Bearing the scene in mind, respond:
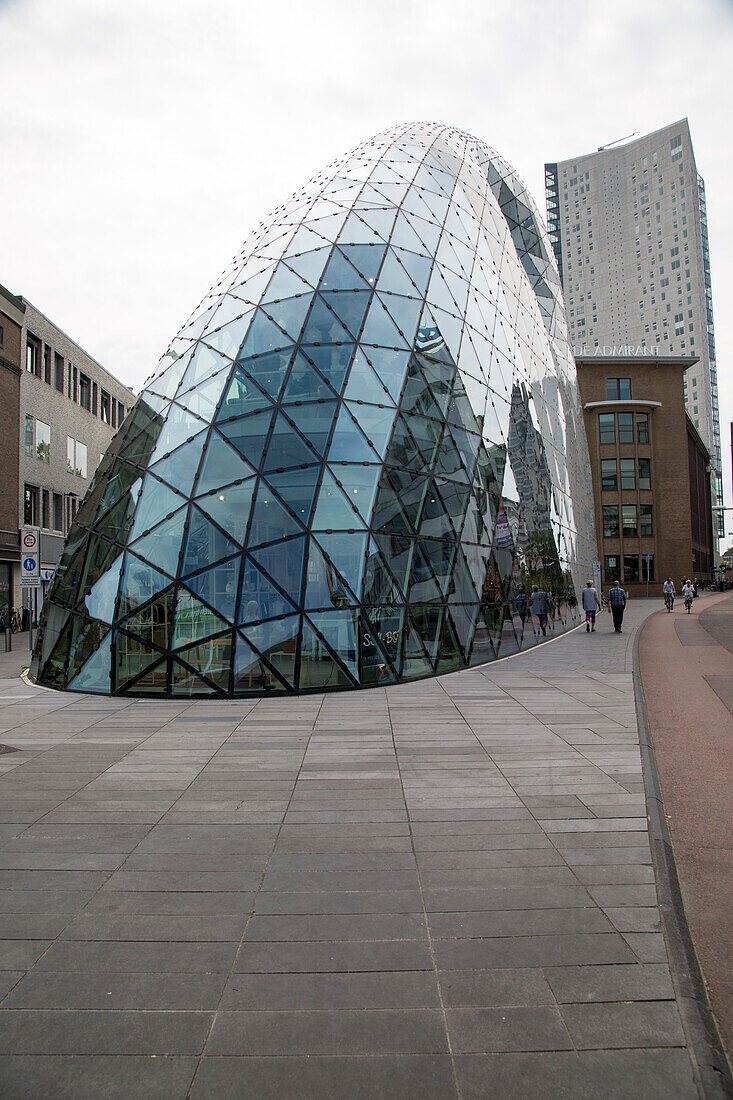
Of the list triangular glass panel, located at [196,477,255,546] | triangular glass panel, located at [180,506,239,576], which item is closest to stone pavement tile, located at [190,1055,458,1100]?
triangular glass panel, located at [180,506,239,576]

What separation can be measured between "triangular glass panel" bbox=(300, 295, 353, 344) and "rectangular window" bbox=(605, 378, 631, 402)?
64498 mm

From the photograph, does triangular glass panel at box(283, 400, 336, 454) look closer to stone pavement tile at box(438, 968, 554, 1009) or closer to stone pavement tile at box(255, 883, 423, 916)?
stone pavement tile at box(255, 883, 423, 916)

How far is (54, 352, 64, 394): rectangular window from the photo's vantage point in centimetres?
4625

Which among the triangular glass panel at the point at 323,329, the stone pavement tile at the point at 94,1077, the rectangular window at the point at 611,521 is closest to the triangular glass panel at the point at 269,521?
the triangular glass panel at the point at 323,329

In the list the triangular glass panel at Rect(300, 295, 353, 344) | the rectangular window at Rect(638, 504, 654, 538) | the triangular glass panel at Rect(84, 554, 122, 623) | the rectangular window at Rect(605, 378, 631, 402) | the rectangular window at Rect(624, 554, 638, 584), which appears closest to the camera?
the triangular glass panel at Rect(84, 554, 122, 623)

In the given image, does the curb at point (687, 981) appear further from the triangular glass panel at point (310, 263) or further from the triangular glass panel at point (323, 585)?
the triangular glass panel at point (310, 263)

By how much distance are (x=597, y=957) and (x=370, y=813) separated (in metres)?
2.63

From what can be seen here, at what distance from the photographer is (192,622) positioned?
1282 cm

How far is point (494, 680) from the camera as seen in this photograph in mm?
13836

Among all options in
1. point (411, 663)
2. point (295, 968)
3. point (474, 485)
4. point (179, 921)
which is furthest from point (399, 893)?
point (474, 485)

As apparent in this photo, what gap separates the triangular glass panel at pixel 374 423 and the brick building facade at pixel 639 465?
2362 inches

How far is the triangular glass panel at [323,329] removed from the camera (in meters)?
15.4

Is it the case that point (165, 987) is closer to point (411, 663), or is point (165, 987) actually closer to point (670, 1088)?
point (670, 1088)

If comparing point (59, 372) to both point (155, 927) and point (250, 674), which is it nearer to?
point (250, 674)
